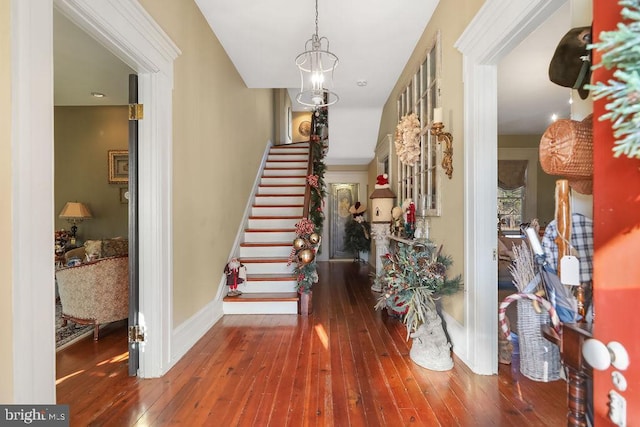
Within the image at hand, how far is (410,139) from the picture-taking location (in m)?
3.36

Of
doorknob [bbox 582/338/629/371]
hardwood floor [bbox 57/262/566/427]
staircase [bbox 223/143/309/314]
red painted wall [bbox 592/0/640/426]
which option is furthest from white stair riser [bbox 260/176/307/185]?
doorknob [bbox 582/338/629/371]

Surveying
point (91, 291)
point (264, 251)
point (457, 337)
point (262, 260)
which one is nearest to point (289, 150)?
point (264, 251)

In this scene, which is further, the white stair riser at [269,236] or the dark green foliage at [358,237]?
the dark green foliage at [358,237]

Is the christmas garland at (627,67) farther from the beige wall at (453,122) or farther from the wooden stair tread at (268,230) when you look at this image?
the wooden stair tread at (268,230)

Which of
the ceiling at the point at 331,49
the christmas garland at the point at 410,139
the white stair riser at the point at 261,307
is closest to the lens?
the ceiling at the point at 331,49

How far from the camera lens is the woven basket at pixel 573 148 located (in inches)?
39.7

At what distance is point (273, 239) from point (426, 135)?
8.38 feet

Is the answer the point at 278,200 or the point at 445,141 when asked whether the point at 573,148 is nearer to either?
the point at 445,141

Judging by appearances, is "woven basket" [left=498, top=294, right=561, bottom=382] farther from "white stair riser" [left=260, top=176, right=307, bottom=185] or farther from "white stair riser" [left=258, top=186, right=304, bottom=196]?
"white stair riser" [left=260, top=176, right=307, bottom=185]

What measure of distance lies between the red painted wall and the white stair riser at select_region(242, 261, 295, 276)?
350cm

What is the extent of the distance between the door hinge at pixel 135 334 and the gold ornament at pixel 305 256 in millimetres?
1771

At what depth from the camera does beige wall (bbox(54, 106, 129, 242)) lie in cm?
527

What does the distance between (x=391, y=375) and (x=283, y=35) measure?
10.4ft
